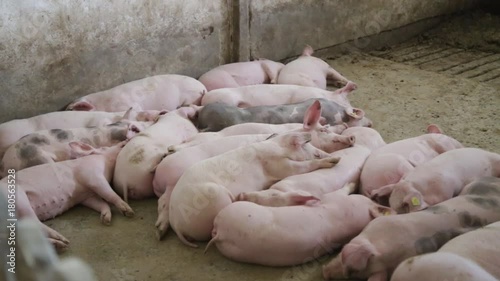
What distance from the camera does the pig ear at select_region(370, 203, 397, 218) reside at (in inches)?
94.2

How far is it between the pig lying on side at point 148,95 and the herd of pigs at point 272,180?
0.04 ft

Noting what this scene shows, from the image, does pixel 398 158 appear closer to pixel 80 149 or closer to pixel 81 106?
pixel 80 149

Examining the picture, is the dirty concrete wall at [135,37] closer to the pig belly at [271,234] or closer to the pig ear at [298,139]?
the pig ear at [298,139]

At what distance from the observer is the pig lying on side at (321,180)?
95.1 inches

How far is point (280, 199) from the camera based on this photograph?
2420mm

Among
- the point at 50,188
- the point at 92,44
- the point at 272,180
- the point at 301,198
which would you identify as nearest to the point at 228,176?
the point at 272,180

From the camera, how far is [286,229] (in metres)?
2.20

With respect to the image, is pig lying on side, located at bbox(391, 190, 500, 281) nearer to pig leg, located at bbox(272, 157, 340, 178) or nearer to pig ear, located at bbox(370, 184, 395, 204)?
pig ear, located at bbox(370, 184, 395, 204)

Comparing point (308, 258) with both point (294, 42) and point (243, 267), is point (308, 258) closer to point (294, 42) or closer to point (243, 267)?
point (243, 267)

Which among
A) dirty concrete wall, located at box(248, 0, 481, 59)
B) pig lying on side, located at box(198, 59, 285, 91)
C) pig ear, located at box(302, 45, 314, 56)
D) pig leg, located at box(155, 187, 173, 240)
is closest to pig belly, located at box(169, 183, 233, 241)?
pig leg, located at box(155, 187, 173, 240)

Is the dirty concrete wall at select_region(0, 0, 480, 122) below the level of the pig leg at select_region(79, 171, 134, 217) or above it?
above

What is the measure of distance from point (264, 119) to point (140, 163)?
2.77 feet

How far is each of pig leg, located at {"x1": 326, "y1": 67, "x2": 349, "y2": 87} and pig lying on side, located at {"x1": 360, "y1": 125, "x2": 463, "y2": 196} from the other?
57.3 inches

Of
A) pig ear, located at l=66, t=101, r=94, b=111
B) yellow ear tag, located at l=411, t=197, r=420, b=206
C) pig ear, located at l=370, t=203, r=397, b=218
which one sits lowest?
pig ear, located at l=66, t=101, r=94, b=111
